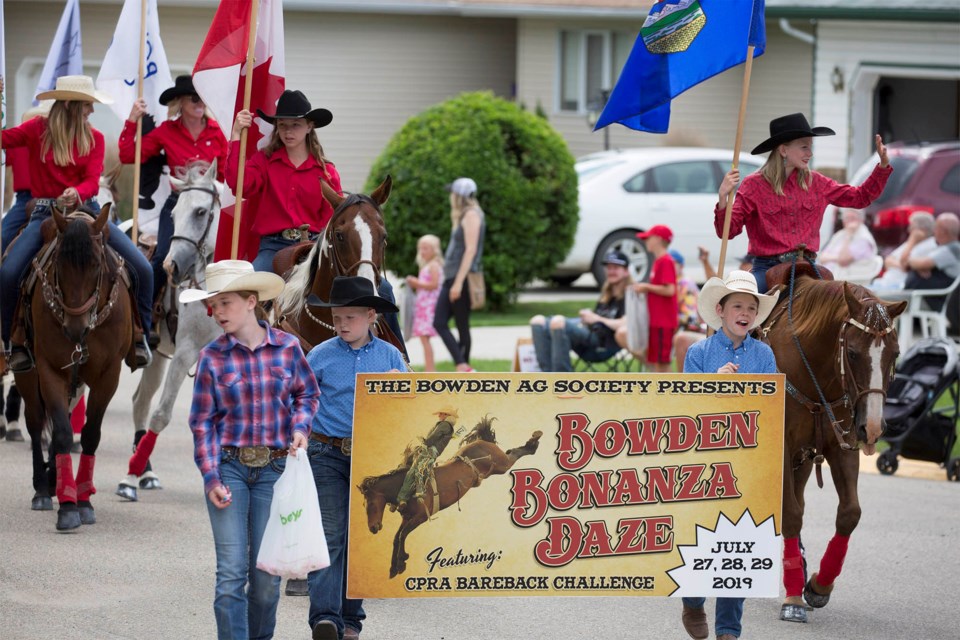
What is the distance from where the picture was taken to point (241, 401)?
19.6 feet

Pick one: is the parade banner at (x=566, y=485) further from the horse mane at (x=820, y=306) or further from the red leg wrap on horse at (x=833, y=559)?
the red leg wrap on horse at (x=833, y=559)

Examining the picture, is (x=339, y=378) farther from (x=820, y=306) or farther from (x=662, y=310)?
(x=662, y=310)

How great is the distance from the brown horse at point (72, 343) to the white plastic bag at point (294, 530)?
12.3ft

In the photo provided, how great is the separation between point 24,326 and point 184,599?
275cm

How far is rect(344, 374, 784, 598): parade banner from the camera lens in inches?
249

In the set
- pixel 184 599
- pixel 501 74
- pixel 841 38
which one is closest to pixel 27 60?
pixel 501 74

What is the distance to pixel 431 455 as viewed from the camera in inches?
249

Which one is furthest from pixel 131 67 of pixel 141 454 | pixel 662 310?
pixel 662 310

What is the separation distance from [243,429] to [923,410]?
7600 millimetres

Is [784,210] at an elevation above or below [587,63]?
below

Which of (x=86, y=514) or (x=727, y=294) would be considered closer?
(x=727, y=294)

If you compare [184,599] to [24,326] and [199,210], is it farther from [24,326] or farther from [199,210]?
[199,210]

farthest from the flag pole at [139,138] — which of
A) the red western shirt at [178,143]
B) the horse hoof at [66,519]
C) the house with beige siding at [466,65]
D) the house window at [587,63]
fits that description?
the house window at [587,63]

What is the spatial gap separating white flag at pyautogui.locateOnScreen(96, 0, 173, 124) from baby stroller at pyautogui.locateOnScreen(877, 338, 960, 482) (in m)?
6.59
